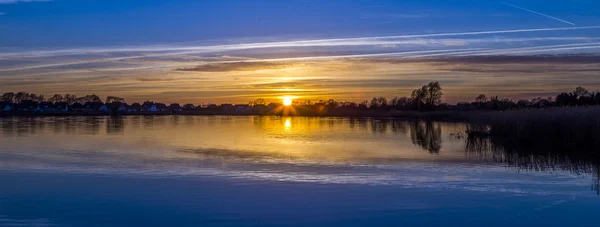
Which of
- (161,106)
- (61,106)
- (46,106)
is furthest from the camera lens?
(161,106)

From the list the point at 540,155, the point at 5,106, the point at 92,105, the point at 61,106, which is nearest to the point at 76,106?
the point at 61,106

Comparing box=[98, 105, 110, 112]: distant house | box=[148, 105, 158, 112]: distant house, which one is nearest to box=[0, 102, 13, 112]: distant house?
box=[98, 105, 110, 112]: distant house

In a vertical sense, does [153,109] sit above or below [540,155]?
above

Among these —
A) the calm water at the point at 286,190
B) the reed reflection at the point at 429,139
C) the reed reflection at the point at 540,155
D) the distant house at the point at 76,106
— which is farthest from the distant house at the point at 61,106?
the reed reflection at the point at 540,155

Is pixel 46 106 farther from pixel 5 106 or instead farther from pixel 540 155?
pixel 540 155

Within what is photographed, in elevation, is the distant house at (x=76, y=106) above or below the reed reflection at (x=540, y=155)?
above

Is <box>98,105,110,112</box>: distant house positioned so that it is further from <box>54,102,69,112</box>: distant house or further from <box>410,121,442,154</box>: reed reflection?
<box>410,121,442,154</box>: reed reflection

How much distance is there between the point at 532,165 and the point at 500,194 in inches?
221

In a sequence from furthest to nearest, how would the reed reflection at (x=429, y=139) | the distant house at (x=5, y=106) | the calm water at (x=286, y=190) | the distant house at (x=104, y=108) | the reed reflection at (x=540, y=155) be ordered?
the distant house at (x=104, y=108) < the distant house at (x=5, y=106) < the reed reflection at (x=429, y=139) < the reed reflection at (x=540, y=155) < the calm water at (x=286, y=190)

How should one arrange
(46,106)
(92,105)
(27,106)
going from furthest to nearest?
1. (92,105)
2. (46,106)
3. (27,106)

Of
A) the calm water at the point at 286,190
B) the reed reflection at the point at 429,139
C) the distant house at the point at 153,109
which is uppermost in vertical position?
the distant house at the point at 153,109

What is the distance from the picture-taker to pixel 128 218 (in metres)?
9.46

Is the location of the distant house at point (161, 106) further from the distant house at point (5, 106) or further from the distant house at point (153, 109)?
the distant house at point (5, 106)

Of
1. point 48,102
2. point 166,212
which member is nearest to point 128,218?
point 166,212
